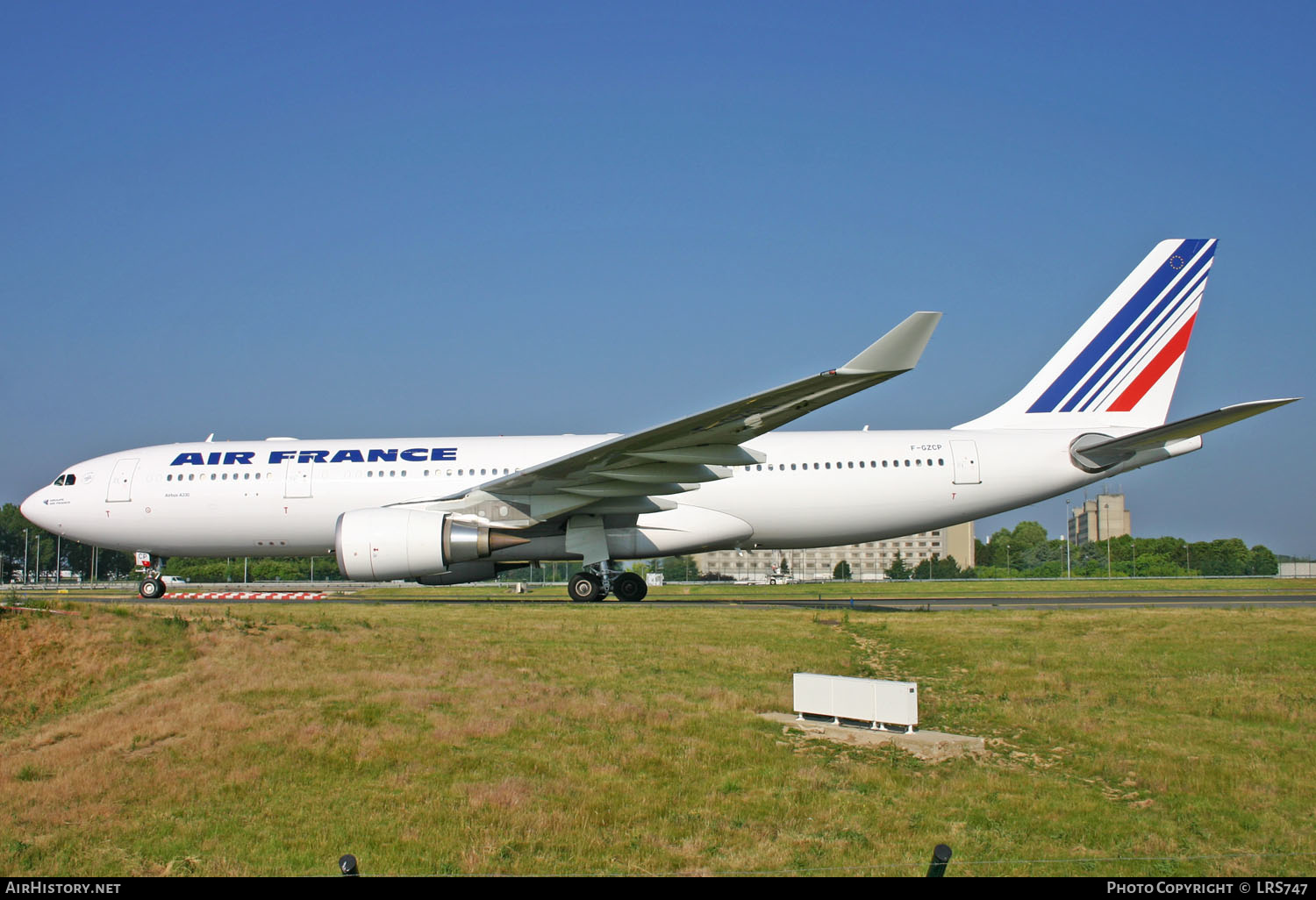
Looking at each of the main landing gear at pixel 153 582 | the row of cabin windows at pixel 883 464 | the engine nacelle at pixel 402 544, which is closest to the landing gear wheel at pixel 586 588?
the engine nacelle at pixel 402 544

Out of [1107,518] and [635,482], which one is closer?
[635,482]

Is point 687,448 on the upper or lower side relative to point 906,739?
upper

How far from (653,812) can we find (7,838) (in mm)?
4149

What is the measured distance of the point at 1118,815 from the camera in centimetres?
625

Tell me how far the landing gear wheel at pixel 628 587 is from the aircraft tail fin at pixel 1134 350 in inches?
366

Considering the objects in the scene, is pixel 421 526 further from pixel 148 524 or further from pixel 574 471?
pixel 148 524

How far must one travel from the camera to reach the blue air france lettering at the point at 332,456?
2102cm

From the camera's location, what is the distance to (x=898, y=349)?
12852 mm

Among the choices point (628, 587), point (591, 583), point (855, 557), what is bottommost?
point (855, 557)

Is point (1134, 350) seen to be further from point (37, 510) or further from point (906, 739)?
point (37, 510)

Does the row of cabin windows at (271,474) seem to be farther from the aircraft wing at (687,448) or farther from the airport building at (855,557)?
the airport building at (855,557)

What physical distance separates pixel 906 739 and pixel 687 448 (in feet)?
29.8

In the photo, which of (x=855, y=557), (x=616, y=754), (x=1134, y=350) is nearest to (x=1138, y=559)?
(x=855, y=557)

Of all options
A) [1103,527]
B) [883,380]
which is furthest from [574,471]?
[1103,527]
